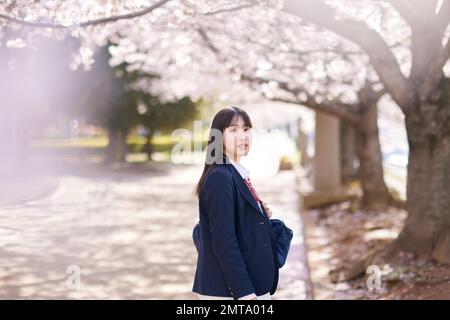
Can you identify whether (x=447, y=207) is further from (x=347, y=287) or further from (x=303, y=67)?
(x=303, y=67)

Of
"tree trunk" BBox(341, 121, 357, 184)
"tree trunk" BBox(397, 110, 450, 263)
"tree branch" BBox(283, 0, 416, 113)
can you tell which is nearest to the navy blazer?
"tree branch" BBox(283, 0, 416, 113)

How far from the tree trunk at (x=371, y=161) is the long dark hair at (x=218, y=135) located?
39.8ft

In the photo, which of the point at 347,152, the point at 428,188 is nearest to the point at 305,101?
the point at 428,188

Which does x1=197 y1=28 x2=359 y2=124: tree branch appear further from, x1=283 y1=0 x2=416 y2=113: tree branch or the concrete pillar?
x1=283 y1=0 x2=416 y2=113: tree branch

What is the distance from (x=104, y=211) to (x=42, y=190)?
9307 millimetres

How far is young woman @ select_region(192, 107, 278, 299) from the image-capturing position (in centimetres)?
336

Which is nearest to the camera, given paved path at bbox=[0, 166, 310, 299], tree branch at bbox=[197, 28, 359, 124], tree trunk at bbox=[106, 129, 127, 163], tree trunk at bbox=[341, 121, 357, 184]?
paved path at bbox=[0, 166, 310, 299]

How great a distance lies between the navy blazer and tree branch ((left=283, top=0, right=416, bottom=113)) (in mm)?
3770

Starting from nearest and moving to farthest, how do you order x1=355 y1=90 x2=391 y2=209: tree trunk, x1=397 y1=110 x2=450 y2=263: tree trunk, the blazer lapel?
the blazer lapel
x1=397 y1=110 x2=450 y2=263: tree trunk
x1=355 y1=90 x2=391 y2=209: tree trunk

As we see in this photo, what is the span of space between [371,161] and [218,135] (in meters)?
12.3

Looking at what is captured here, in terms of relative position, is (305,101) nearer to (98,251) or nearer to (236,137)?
(98,251)

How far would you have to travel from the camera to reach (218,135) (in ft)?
11.8
